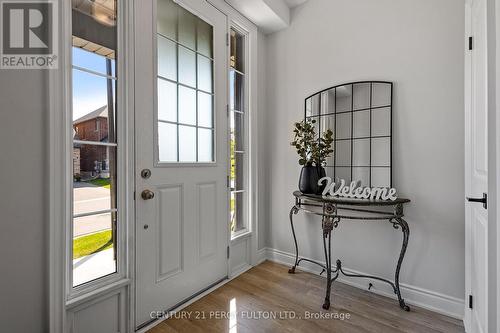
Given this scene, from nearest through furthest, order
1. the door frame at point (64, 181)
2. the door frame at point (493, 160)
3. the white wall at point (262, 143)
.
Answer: the door frame at point (493, 160)
the door frame at point (64, 181)
the white wall at point (262, 143)

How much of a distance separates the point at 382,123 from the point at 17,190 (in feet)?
7.92

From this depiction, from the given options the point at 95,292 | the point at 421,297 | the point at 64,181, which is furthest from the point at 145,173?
the point at 421,297

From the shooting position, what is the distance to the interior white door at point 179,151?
1.64 meters

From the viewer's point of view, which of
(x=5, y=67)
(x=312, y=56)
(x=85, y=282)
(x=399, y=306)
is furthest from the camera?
(x=312, y=56)

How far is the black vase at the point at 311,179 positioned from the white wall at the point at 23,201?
1818 mm

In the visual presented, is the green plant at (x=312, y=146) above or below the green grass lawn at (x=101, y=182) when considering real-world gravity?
above

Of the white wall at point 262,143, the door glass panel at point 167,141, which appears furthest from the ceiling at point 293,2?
the door glass panel at point 167,141

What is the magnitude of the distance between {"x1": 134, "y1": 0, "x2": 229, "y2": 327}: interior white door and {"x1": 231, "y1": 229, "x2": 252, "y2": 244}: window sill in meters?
0.13

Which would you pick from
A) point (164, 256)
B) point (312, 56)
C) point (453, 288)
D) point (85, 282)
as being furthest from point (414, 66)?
point (85, 282)

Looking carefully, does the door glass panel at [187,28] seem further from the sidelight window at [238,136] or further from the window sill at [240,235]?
the window sill at [240,235]

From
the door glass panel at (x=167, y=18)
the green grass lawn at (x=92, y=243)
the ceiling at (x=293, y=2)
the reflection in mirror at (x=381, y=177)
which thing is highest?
the ceiling at (x=293, y=2)

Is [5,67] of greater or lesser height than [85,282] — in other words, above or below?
above

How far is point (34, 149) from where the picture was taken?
1133mm

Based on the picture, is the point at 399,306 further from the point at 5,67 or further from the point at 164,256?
the point at 5,67
